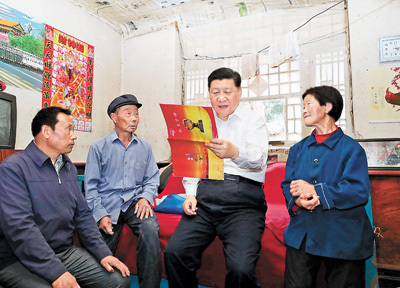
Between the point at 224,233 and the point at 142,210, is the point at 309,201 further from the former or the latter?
the point at 142,210

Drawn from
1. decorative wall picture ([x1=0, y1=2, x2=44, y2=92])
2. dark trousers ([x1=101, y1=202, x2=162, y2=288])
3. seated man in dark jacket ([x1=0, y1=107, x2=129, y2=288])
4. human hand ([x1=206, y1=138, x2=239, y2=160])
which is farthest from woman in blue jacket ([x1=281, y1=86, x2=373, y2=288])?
decorative wall picture ([x1=0, y1=2, x2=44, y2=92])

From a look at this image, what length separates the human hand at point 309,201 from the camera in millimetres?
1157

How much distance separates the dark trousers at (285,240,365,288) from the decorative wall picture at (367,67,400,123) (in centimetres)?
208

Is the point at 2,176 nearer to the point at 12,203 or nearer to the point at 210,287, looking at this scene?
the point at 12,203

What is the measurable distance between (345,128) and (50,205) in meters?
2.79

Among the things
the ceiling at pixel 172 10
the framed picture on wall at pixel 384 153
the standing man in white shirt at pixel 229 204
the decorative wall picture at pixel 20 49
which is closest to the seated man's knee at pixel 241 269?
the standing man in white shirt at pixel 229 204

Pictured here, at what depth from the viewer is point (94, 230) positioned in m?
1.42

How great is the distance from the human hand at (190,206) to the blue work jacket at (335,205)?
48cm

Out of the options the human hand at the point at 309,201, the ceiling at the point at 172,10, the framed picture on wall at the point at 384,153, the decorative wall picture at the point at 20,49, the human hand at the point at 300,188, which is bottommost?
the human hand at the point at 309,201

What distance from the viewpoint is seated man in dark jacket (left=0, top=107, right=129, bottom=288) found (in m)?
1.09

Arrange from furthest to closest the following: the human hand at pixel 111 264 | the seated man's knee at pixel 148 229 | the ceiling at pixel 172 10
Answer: the ceiling at pixel 172 10 → the seated man's knee at pixel 148 229 → the human hand at pixel 111 264

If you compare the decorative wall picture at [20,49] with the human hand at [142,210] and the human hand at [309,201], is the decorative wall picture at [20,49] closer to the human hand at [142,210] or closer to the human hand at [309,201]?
the human hand at [142,210]

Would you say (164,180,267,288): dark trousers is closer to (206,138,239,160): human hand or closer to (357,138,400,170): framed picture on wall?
(206,138,239,160): human hand

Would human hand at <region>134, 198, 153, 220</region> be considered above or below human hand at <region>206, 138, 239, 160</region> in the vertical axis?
below
